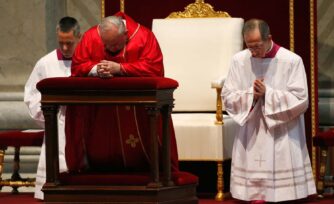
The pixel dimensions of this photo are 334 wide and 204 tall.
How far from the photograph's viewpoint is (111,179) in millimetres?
7680

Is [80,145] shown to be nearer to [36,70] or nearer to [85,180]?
[85,180]

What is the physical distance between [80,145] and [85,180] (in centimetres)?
35

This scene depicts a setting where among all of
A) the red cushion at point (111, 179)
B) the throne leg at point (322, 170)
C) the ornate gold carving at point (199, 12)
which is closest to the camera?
the red cushion at point (111, 179)

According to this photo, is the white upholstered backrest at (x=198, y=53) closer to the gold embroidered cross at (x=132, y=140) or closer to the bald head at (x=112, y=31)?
the gold embroidered cross at (x=132, y=140)

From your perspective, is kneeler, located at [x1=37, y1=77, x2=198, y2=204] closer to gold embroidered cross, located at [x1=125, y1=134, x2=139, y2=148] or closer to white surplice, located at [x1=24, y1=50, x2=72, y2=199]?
gold embroidered cross, located at [x1=125, y1=134, x2=139, y2=148]

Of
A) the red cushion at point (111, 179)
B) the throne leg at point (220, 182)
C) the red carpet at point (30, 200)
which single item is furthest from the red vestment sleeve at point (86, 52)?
the throne leg at point (220, 182)

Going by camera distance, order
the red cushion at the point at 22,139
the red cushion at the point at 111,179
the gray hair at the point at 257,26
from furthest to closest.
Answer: the red cushion at the point at 22,139 < the gray hair at the point at 257,26 < the red cushion at the point at 111,179

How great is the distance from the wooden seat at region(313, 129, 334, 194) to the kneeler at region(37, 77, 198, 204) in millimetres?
1807

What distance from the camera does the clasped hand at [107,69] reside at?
7.65 m

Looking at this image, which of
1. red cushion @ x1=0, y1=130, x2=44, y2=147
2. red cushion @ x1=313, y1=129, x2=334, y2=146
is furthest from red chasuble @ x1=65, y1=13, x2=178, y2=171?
red cushion @ x1=313, y1=129, x2=334, y2=146

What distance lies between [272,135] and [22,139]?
2.24 meters

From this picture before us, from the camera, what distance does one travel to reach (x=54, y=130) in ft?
25.2

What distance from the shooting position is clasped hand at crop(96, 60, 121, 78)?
765 cm

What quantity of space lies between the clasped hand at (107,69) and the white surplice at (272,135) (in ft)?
4.84
